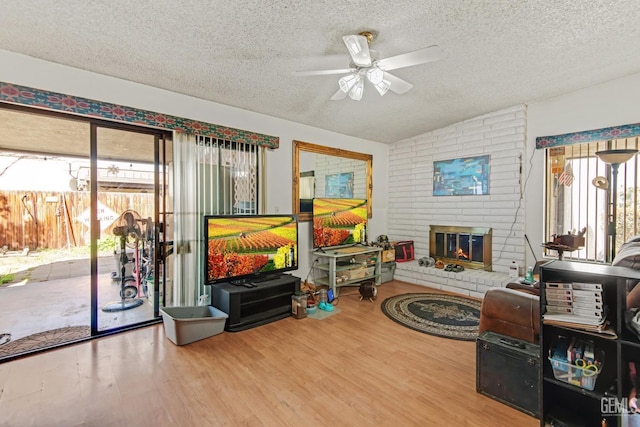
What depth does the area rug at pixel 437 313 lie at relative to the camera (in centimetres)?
286

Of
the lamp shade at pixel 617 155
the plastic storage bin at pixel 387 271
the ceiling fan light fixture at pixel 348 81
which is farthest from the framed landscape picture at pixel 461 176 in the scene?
the ceiling fan light fixture at pixel 348 81

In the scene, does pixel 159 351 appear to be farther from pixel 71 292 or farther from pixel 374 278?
pixel 374 278

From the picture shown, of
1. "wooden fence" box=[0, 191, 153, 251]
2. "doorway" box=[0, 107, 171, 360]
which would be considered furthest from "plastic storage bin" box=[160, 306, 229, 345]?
"wooden fence" box=[0, 191, 153, 251]

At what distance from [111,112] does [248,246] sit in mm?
1767

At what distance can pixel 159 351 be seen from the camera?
8.04 feet

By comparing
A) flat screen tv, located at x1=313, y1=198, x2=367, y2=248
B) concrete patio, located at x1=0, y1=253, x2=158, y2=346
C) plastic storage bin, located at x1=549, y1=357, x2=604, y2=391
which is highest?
flat screen tv, located at x1=313, y1=198, x2=367, y2=248

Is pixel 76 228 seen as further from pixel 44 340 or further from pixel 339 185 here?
pixel 339 185

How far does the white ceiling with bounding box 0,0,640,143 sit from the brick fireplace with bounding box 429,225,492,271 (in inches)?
79.0

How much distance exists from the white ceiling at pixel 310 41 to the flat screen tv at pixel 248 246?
140cm

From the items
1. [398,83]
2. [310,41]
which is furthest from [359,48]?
[398,83]

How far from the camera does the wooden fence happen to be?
5.26m

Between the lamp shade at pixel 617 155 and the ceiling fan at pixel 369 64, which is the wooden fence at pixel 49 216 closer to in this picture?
the ceiling fan at pixel 369 64

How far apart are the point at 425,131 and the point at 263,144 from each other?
2.78 m

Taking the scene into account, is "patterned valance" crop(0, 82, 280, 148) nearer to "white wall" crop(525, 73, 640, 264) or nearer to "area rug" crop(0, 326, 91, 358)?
"area rug" crop(0, 326, 91, 358)
